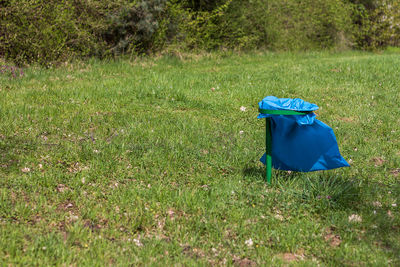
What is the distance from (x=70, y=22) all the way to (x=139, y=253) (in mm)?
7361

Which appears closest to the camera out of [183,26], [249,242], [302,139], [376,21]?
[249,242]

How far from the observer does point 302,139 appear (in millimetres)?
3682

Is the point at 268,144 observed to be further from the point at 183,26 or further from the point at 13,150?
the point at 183,26

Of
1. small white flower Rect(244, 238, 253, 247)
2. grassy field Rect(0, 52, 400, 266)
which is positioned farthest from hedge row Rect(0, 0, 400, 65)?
small white flower Rect(244, 238, 253, 247)

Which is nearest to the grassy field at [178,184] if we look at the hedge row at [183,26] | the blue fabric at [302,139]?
the blue fabric at [302,139]

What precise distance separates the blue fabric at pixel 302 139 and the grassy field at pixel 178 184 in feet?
0.70

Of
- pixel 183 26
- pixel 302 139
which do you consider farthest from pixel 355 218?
pixel 183 26

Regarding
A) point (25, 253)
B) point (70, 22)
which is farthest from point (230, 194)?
point (70, 22)

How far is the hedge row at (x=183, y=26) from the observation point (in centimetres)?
876

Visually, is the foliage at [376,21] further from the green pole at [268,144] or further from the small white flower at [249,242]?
the small white flower at [249,242]

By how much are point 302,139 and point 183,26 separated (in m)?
A: 8.70

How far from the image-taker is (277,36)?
1393 centimetres

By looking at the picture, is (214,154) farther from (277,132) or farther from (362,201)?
(362,201)

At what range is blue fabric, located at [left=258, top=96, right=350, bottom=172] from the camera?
3.59 m
